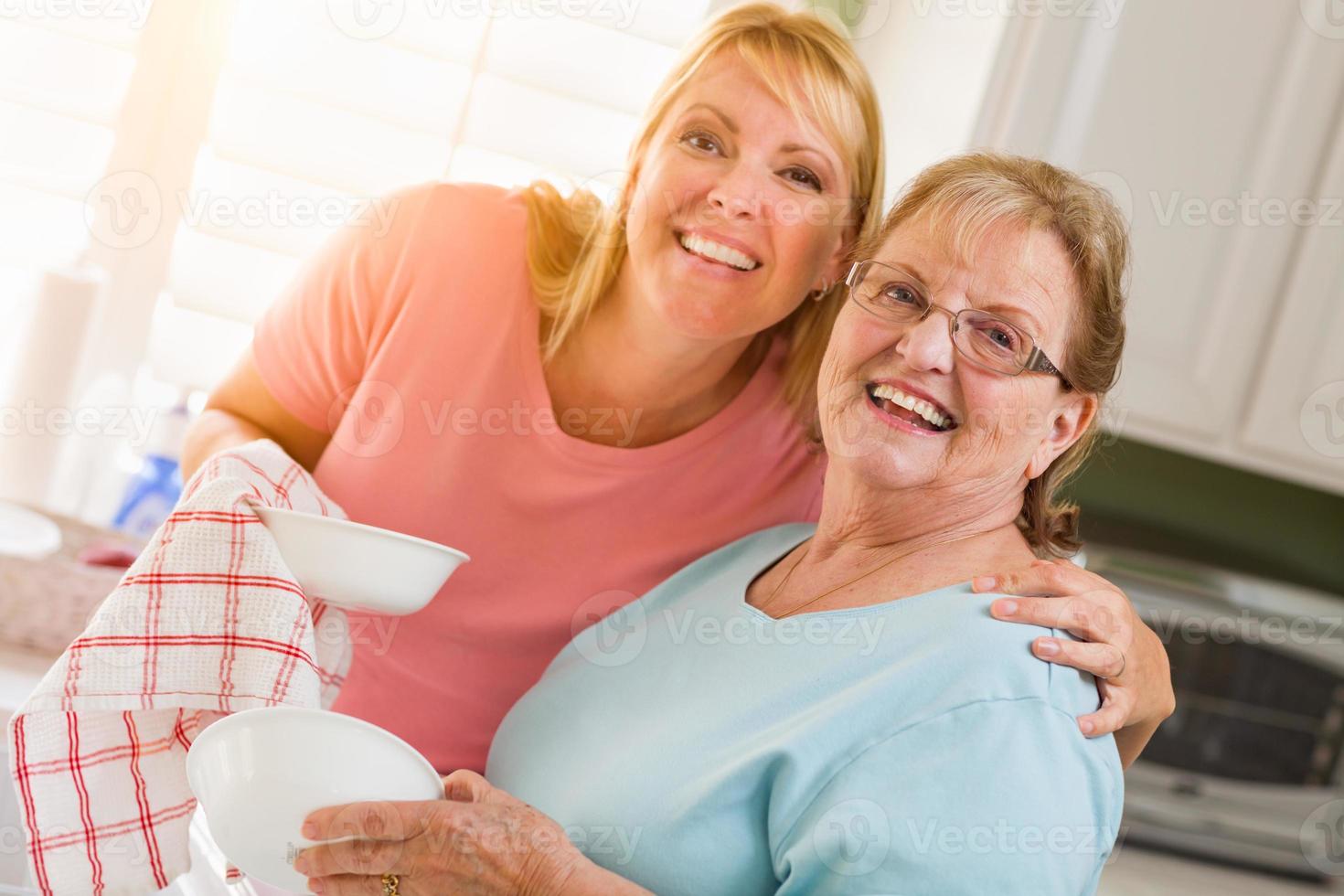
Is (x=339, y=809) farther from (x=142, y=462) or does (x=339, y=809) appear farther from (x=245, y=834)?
(x=142, y=462)

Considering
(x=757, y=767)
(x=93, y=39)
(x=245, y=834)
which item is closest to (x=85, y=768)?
(x=245, y=834)

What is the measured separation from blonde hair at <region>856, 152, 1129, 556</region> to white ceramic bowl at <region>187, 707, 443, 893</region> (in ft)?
1.91

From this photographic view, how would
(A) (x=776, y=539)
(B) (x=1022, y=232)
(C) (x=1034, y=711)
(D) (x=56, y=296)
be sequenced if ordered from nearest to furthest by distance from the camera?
(C) (x=1034, y=711), (B) (x=1022, y=232), (A) (x=776, y=539), (D) (x=56, y=296)

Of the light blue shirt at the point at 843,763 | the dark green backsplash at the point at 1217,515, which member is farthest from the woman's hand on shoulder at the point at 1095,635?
the dark green backsplash at the point at 1217,515

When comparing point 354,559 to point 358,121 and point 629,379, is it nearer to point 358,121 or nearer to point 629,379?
point 629,379

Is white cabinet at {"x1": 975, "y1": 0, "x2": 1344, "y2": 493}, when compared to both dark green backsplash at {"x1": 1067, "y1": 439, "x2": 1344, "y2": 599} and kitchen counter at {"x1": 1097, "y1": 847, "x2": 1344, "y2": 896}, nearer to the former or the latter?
dark green backsplash at {"x1": 1067, "y1": 439, "x2": 1344, "y2": 599}

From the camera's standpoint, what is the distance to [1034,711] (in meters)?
0.81

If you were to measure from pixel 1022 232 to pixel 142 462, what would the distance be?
1432 millimetres

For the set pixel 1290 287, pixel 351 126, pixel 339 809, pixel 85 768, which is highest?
pixel 1290 287

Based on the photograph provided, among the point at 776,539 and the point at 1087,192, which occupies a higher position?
the point at 1087,192

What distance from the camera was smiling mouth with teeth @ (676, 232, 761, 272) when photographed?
1.22m

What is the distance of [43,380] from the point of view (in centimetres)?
177

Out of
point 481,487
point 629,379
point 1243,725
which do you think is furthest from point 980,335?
point 1243,725

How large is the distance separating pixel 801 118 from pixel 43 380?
1217mm
